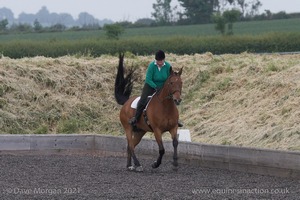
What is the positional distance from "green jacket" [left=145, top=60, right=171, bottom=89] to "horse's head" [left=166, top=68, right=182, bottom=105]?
47 centimetres

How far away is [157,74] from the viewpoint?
15.9 meters

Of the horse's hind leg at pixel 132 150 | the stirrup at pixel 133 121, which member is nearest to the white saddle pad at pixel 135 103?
the stirrup at pixel 133 121

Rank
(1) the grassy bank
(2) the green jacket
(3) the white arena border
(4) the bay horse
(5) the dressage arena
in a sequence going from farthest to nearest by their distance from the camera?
1. (1) the grassy bank
2. (2) the green jacket
3. (4) the bay horse
4. (3) the white arena border
5. (5) the dressage arena

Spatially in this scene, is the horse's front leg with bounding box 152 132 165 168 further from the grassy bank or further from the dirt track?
the grassy bank

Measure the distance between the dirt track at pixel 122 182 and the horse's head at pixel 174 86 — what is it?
4.50ft

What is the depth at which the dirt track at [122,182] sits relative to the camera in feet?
39.7

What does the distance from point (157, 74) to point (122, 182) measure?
107 inches

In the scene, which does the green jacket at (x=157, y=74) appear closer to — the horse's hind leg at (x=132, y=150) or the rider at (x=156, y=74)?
the rider at (x=156, y=74)

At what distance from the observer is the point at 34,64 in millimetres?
25422

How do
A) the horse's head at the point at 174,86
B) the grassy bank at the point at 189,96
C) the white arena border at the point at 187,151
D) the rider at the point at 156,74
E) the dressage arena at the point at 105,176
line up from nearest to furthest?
the dressage arena at the point at 105,176
the white arena border at the point at 187,151
the horse's head at the point at 174,86
the rider at the point at 156,74
the grassy bank at the point at 189,96

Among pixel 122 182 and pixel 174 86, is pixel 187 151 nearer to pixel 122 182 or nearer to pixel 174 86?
pixel 174 86

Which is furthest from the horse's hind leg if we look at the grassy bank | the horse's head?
the grassy bank

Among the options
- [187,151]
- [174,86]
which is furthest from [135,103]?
[174,86]

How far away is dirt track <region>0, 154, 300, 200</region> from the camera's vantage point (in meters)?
12.1
